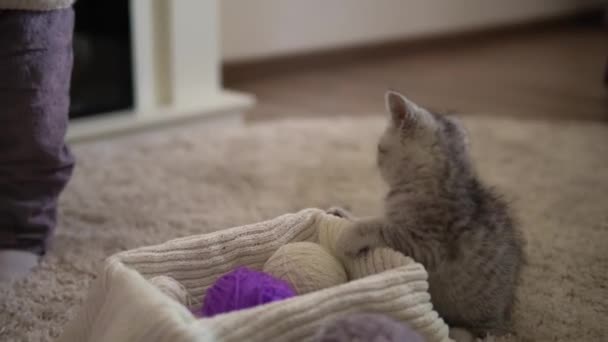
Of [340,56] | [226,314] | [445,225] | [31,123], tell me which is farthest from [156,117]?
[340,56]

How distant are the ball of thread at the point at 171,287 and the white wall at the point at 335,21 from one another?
2.11 metres

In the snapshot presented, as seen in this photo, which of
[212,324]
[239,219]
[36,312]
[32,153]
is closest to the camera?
[212,324]

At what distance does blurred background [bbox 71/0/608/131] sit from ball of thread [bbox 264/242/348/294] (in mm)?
1223

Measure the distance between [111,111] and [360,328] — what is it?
1.49 metres

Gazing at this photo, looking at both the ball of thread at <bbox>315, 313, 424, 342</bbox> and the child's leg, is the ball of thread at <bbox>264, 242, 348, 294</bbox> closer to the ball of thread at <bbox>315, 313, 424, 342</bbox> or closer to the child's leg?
the ball of thread at <bbox>315, 313, 424, 342</bbox>

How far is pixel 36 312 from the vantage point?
116 cm

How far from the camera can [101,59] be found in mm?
2037

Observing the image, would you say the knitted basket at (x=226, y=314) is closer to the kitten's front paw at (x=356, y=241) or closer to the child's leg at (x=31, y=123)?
the kitten's front paw at (x=356, y=241)

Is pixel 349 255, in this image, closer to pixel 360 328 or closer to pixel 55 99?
pixel 360 328

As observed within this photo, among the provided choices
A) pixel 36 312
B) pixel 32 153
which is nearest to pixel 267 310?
pixel 36 312

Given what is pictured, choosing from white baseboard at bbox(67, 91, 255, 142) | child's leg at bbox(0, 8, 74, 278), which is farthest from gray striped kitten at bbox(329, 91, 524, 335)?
white baseboard at bbox(67, 91, 255, 142)

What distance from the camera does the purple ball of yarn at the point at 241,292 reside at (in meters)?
0.88

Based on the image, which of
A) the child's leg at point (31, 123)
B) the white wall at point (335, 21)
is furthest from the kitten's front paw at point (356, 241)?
the white wall at point (335, 21)

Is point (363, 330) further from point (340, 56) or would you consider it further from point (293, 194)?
A: point (340, 56)
